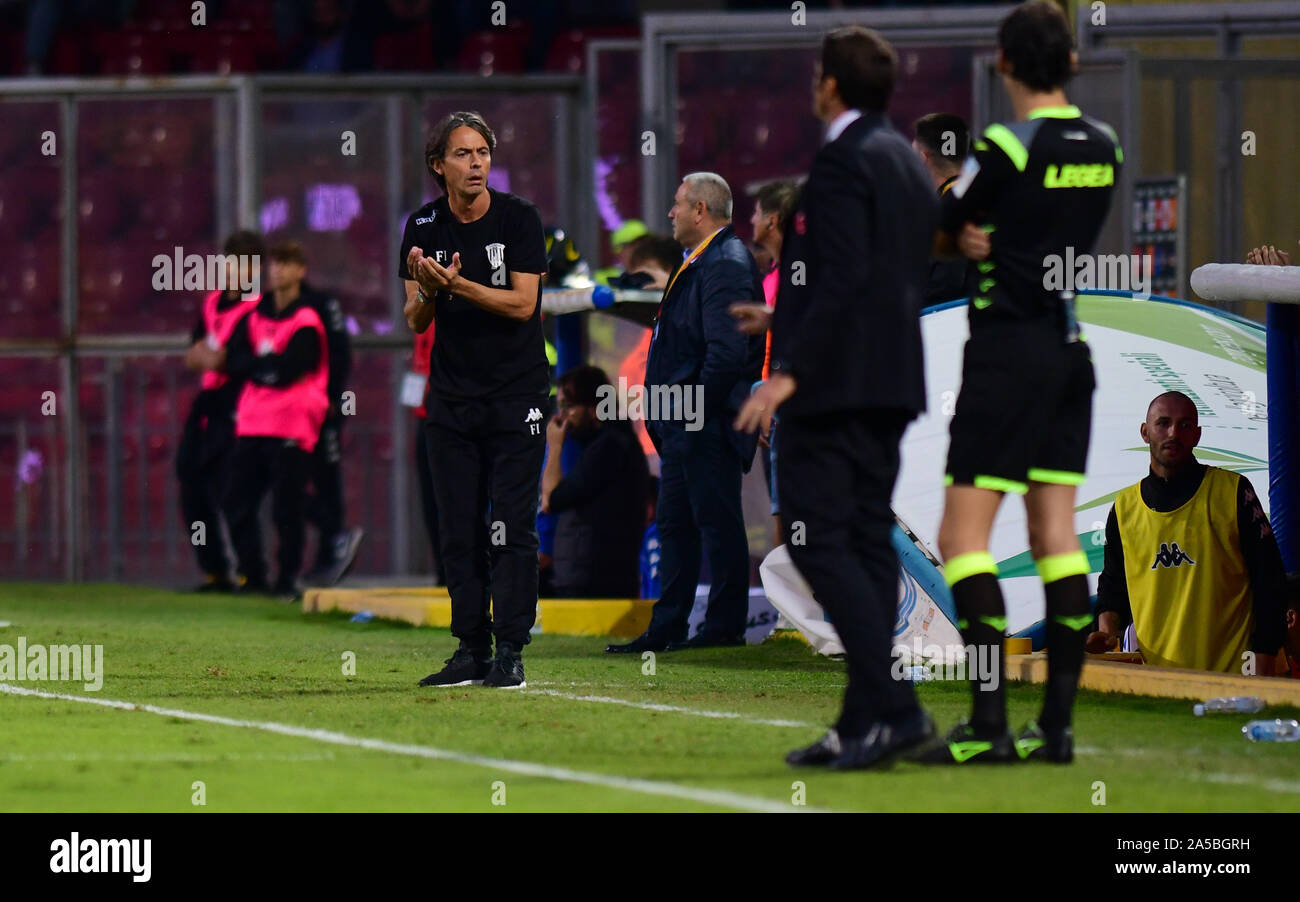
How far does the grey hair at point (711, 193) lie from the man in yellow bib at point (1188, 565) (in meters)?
2.35

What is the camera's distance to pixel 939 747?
5461 millimetres

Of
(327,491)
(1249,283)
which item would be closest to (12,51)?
(327,491)

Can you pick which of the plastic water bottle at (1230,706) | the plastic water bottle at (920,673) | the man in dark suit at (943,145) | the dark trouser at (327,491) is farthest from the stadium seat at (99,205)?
the plastic water bottle at (1230,706)

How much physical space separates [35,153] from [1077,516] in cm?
940

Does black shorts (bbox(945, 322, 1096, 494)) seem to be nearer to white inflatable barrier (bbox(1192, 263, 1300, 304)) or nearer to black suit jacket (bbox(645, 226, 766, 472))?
white inflatable barrier (bbox(1192, 263, 1300, 304))

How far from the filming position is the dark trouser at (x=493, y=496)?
24.3 feet

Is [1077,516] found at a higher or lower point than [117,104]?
lower

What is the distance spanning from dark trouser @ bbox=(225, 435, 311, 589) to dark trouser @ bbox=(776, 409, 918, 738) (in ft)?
27.3
